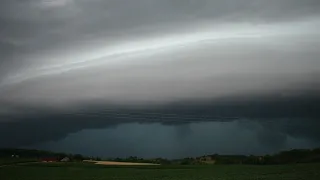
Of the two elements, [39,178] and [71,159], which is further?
[71,159]

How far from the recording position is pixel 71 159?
121500 mm

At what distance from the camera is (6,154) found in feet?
447

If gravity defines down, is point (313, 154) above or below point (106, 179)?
above

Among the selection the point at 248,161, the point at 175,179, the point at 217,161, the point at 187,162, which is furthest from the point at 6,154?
the point at 175,179

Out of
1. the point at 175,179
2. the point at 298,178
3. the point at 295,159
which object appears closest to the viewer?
the point at 298,178

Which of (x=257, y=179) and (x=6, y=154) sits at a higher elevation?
(x=6, y=154)

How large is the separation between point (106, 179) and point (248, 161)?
72735mm

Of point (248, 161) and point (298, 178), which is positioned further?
point (248, 161)

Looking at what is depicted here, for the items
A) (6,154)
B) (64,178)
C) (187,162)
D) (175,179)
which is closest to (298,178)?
(175,179)

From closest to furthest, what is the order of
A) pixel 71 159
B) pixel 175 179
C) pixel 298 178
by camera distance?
pixel 298 178
pixel 175 179
pixel 71 159

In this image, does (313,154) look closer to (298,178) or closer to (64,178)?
(298,178)

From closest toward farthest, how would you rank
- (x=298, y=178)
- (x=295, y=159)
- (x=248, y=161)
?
(x=298, y=178) < (x=248, y=161) < (x=295, y=159)

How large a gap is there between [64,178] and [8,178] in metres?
8.30

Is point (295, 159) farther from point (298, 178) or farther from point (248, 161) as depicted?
point (298, 178)
